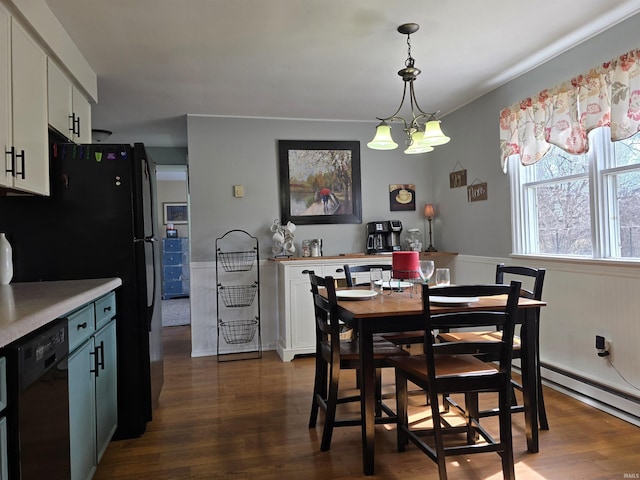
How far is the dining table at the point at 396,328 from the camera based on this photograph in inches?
81.5

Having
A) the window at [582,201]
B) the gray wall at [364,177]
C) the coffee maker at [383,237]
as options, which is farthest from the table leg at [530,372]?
the coffee maker at [383,237]

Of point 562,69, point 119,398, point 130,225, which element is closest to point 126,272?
point 130,225

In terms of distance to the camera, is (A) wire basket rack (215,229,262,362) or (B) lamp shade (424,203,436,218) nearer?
(A) wire basket rack (215,229,262,362)

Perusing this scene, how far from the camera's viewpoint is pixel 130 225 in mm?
2584

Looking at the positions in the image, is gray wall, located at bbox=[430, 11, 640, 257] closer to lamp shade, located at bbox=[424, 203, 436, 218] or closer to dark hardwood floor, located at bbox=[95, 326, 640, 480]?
lamp shade, located at bbox=[424, 203, 436, 218]

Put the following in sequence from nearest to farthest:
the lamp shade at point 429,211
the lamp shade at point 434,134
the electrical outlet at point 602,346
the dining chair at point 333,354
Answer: the dining chair at point 333,354 < the lamp shade at point 434,134 < the electrical outlet at point 602,346 < the lamp shade at point 429,211

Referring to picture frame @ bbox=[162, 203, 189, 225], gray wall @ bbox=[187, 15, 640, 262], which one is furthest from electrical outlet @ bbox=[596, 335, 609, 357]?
picture frame @ bbox=[162, 203, 189, 225]

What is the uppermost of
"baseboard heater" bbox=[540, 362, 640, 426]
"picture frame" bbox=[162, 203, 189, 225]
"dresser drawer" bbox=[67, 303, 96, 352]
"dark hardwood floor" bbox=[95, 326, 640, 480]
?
"picture frame" bbox=[162, 203, 189, 225]

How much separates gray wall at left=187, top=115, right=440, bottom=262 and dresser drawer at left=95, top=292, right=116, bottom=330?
1.95 metres

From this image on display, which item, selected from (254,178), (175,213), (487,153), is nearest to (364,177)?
(254,178)

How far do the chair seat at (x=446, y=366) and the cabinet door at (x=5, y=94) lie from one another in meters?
1.98

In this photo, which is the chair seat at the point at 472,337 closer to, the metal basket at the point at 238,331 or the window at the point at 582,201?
the window at the point at 582,201

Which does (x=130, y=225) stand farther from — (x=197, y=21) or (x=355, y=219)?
(x=355, y=219)

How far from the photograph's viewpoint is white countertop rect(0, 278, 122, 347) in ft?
4.27
